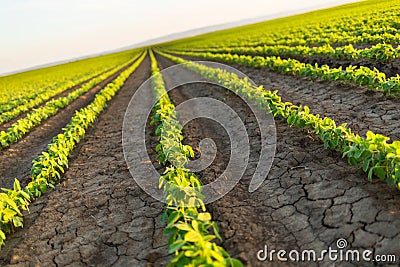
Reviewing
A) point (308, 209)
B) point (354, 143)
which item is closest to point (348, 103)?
point (354, 143)

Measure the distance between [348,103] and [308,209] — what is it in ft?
13.3

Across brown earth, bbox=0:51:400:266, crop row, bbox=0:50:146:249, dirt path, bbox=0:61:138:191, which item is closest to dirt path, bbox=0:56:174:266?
brown earth, bbox=0:51:400:266

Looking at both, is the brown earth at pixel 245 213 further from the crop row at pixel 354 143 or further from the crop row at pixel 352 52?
the crop row at pixel 352 52

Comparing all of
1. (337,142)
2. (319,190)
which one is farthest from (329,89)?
(319,190)

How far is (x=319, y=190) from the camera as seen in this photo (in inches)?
168

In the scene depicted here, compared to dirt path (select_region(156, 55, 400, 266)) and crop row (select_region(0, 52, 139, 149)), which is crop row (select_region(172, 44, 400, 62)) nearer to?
dirt path (select_region(156, 55, 400, 266))

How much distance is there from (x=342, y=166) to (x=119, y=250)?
315 cm

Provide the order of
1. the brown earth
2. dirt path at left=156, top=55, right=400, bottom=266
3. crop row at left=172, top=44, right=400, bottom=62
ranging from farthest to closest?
1. crop row at left=172, top=44, right=400, bottom=62
2. the brown earth
3. dirt path at left=156, top=55, right=400, bottom=266

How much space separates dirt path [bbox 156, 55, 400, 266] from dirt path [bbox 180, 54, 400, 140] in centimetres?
123

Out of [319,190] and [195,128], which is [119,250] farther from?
[195,128]

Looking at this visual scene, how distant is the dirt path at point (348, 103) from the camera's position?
5.84m

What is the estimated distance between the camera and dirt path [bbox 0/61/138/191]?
7.29 metres

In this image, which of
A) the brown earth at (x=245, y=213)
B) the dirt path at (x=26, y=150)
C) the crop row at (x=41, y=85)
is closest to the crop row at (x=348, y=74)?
the brown earth at (x=245, y=213)

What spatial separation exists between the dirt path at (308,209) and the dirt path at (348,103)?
1.23 metres
